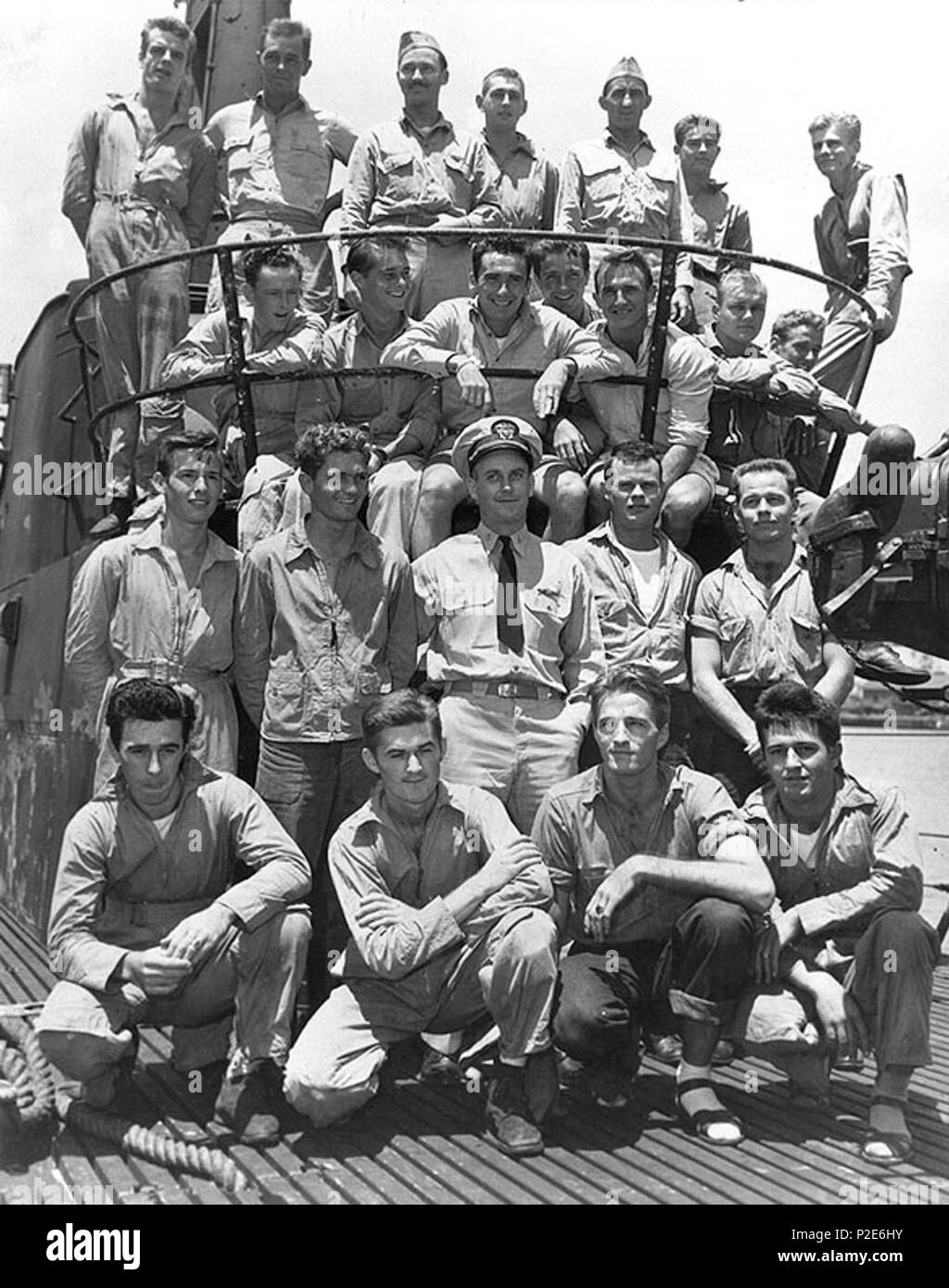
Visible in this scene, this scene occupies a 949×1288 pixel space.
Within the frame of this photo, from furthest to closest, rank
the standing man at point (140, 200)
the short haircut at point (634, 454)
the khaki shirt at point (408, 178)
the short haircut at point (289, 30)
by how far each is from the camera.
→ the short haircut at point (289, 30) → the khaki shirt at point (408, 178) → the standing man at point (140, 200) → the short haircut at point (634, 454)

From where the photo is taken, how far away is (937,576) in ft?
18.4

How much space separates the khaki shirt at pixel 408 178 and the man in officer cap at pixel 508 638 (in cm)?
209

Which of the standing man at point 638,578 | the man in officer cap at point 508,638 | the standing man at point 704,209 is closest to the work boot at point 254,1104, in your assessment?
the man in officer cap at point 508,638

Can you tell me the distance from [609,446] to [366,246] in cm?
117

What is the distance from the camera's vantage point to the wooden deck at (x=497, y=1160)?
334cm

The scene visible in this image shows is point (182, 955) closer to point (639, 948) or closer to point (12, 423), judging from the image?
point (639, 948)

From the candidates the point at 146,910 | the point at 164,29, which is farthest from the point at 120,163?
the point at 146,910

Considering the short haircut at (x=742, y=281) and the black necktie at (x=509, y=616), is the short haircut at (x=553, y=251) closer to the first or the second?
the short haircut at (x=742, y=281)

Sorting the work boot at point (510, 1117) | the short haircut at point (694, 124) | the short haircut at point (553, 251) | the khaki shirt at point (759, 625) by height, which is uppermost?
the short haircut at point (694, 124)

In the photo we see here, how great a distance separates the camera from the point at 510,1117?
3.70 metres

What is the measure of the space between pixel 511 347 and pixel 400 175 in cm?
152

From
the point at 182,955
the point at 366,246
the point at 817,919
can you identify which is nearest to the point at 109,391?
the point at 366,246

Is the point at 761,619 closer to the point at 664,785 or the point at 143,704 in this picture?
the point at 664,785

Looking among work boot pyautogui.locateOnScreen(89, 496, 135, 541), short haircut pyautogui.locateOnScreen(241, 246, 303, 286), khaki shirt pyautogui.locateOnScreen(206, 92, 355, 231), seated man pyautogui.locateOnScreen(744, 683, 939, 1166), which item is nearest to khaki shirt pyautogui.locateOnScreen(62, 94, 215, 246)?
khaki shirt pyautogui.locateOnScreen(206, 92, 355, 231)
